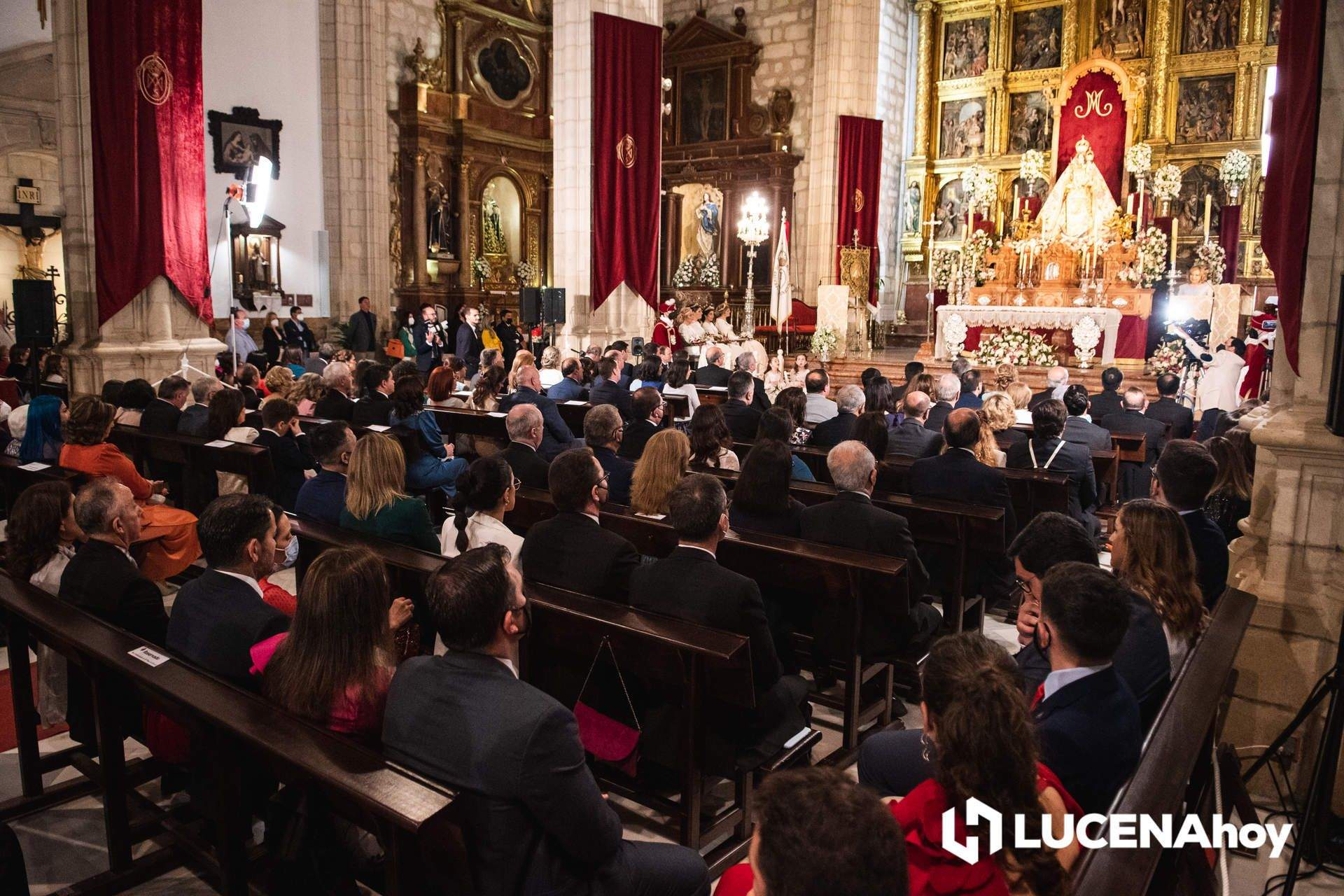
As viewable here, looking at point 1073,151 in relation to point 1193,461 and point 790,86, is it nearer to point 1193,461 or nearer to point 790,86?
point 790,86

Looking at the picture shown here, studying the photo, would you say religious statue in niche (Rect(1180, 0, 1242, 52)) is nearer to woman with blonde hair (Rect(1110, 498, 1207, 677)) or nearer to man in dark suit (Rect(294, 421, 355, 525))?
woman with blonde hair (Rect(1110, 498, 1207, 677))

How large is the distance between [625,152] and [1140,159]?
32.5 feet

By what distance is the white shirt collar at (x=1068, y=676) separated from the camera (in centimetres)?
233

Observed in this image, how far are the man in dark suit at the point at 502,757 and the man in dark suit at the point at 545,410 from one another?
4159mm

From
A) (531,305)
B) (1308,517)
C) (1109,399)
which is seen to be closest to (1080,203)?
(1109,399)

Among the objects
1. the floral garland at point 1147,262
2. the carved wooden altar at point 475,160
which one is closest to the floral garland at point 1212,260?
the floral garland at point 1147,262

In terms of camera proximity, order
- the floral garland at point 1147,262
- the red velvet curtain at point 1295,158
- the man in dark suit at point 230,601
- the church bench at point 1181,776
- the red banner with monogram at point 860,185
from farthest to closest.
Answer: the red banner with monogram at point 860,185, the floral garland at point 1147,262, the red velvet curtain at point 1295,158, the man in dark suit at point 230,601, the church bench at point 1181,776

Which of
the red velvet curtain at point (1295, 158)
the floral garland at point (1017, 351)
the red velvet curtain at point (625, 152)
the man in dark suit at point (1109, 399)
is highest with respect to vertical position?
the red velvet curtain at point (625, 152)

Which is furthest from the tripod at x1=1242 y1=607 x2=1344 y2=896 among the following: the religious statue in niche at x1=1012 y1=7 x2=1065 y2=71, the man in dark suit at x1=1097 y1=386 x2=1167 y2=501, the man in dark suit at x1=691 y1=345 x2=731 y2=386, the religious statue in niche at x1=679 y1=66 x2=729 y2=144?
the religious statue in niche at x1=679 y1=66 x2=729 y2=144

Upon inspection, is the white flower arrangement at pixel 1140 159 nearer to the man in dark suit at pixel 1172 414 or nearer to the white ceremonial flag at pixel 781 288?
the white ceremonial flag at pixel 781 288

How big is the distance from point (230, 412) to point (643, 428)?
8.53 ft

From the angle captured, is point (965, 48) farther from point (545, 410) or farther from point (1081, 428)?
point (545, 410)

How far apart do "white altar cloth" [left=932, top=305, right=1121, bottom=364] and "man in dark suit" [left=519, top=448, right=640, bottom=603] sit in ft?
39.7

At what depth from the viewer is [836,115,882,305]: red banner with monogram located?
17.8 metres
